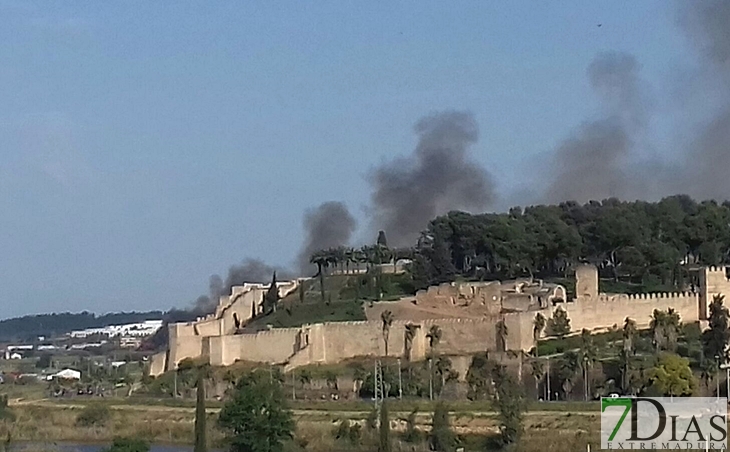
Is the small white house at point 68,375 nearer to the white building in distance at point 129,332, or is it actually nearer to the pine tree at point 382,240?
the pine tree at point 382,240

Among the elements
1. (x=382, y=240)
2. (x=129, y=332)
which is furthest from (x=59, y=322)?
(x=382, y=240)

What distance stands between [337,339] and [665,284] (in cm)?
1266

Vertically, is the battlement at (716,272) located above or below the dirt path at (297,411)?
above

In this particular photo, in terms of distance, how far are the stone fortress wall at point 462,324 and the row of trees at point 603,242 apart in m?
4.82

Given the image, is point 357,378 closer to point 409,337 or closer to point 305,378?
point 305,378

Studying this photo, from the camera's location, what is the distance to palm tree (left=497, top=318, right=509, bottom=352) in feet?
140

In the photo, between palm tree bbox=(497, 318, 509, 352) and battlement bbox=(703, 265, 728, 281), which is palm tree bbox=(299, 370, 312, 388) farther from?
battlement bbox=(703, 265, 728, 281)

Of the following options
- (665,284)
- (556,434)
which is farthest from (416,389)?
(665,284)

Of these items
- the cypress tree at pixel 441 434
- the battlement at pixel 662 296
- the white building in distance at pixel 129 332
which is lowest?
the cypress tree at pixel 441 434

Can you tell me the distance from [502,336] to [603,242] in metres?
Result: 12.3

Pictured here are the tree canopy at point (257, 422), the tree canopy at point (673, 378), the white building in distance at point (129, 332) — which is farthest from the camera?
the white building in distance at point (129, 332)

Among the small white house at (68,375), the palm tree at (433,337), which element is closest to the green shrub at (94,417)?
the palm tree at (433,337)

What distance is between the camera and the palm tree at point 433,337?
43969 mm

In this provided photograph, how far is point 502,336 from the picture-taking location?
4281cm
